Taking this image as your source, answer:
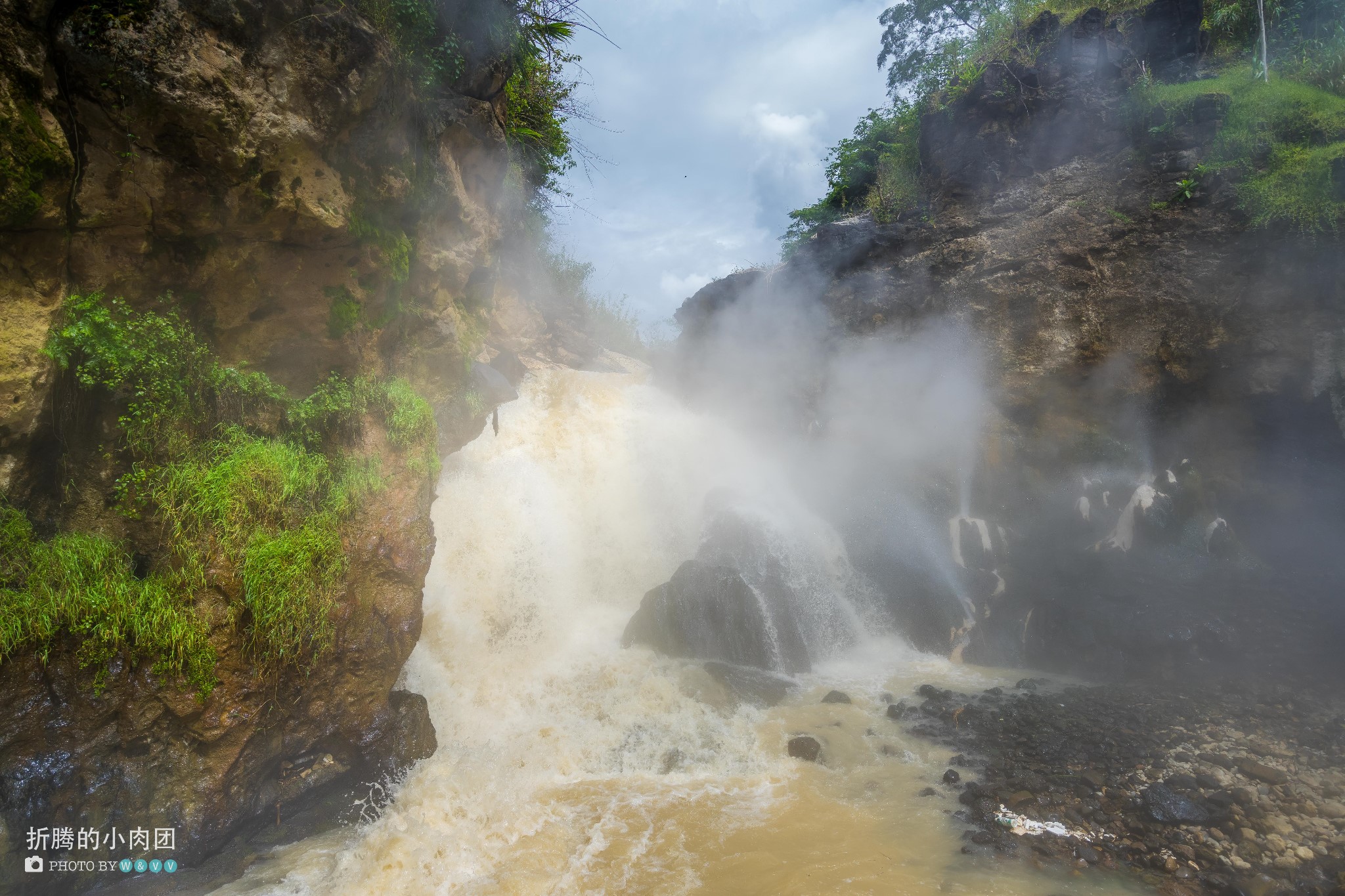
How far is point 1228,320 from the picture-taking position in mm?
8680

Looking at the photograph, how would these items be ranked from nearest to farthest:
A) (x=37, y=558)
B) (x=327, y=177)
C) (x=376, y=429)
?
(x=37, y=558) < (x=327, y=177) < (x=376, y=429)

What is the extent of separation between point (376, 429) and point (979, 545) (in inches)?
424

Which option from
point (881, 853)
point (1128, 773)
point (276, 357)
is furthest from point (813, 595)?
A: point (276, 357)

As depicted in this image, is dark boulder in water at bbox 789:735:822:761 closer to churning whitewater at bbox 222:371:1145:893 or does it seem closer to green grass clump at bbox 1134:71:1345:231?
churning whitewater at bbox 222:371:1145:893

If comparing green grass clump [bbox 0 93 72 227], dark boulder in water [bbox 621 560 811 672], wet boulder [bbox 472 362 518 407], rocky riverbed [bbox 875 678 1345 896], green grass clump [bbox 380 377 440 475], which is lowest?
rocky riverbed [bbox 875 678 1345 896]

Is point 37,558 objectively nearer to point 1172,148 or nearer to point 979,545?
point 979,545

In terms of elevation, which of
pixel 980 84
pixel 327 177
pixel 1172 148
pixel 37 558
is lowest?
pixel 37 558

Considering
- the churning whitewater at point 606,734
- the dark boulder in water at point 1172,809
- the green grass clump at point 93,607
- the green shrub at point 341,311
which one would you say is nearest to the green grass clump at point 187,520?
the green grass clump at point 93,607

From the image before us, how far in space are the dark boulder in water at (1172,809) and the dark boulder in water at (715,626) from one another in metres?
4.56

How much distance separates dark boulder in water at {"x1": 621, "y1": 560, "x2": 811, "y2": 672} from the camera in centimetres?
884

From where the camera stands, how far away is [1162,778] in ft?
17.6

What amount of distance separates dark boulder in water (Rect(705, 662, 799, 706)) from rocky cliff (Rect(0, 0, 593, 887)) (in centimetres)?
397

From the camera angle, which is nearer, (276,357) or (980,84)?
(276,357)

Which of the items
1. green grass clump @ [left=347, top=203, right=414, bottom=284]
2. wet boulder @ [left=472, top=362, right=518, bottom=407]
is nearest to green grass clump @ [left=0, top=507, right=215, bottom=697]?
green grass clump @ [left=347, top=203, right=414, bottom=284]
